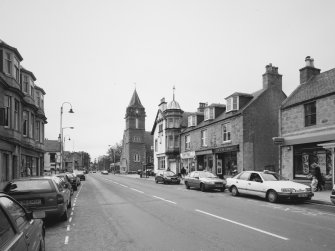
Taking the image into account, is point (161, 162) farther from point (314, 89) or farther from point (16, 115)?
point (314, 89)

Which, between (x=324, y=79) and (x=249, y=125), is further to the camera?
(x=249, y=125)

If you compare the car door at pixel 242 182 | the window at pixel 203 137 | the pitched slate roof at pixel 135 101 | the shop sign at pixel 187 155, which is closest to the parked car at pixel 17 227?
the car door at pixel 242 182

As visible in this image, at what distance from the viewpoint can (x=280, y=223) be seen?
9.18 m

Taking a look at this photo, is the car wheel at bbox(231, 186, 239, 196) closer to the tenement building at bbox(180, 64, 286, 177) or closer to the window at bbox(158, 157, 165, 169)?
the tenement building at bbox(180, 64, 286, 177)

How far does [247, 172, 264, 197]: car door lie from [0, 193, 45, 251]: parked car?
12156 millimetres

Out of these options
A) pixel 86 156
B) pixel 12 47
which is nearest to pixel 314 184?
pixel 12 47

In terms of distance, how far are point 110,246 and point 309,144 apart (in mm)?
17154

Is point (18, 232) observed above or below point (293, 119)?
below

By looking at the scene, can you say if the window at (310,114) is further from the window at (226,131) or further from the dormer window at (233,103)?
the window at (226,131)

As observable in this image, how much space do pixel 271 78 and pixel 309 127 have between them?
1061cm

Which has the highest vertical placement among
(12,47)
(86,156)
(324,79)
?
(12,47)

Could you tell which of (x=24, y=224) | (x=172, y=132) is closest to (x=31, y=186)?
(x=24, y=224)

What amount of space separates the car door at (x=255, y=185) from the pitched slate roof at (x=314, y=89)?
7441 mm

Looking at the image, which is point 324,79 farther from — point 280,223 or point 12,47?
point 12,47
